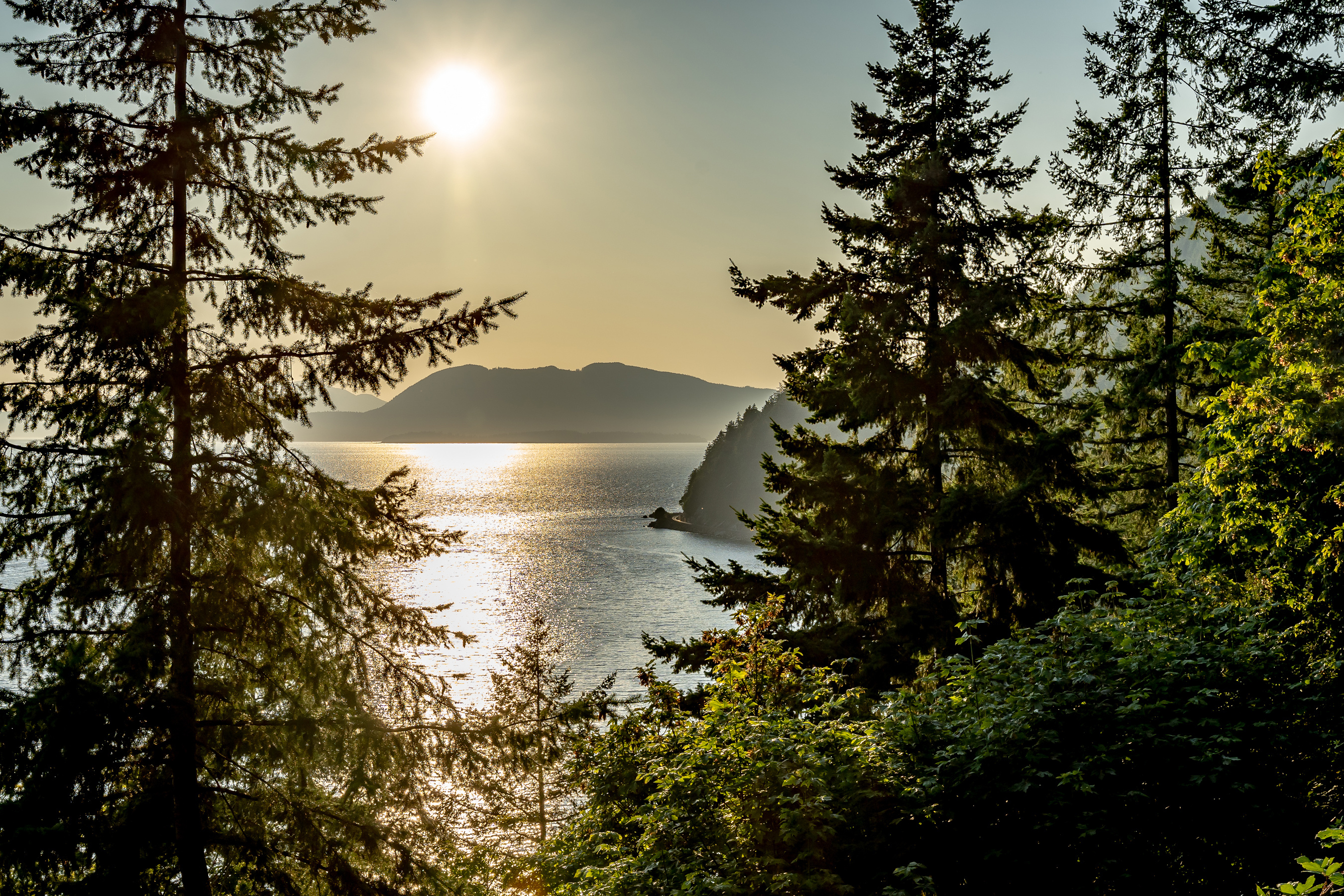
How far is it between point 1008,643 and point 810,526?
527cm

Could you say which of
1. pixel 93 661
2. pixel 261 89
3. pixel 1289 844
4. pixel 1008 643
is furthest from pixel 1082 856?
pixel 261 89

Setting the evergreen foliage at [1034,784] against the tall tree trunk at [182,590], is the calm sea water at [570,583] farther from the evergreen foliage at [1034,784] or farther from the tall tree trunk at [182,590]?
the evergreen foliage at [1034,784]

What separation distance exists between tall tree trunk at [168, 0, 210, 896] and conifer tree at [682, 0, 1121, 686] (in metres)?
7.04

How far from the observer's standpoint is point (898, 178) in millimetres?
12062

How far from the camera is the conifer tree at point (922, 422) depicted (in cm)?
1055

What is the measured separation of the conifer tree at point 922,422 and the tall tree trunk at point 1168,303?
2245 millimetres

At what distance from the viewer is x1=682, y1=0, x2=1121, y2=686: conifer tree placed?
10.5 meters

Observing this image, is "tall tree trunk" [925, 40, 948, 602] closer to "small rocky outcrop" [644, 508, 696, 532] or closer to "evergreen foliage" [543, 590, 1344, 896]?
"evergreen foliage" [543, 590, 1344, 896]

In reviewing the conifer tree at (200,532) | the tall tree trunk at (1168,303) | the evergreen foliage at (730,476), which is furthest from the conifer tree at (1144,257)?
the evergreen foliage at (730,476)

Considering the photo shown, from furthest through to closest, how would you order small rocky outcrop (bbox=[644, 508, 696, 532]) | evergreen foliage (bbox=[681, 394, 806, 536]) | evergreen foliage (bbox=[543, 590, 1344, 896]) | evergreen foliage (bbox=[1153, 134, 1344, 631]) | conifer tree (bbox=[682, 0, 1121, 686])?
evergreen foliage (bbox=[681, 394, 806, 536]) < small rocky outcrop (bbox=[644, 508, 696, 532]) < conifer tree (bbox=[682, 0, 1121, 686]) < evergreen foliage (bbox=[1153, 134, 1344, 631]) < evergreen foliage (bbox=[543, 590, 1344, 896])

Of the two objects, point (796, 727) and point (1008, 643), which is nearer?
point (796, 727)

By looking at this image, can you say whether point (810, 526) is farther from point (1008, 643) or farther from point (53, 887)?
point (53, 887)

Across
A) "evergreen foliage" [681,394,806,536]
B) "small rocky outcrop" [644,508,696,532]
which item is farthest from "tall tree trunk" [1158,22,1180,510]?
"small rocky outcrop" [644,508,696,532]

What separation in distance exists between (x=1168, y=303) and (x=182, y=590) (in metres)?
16.0
